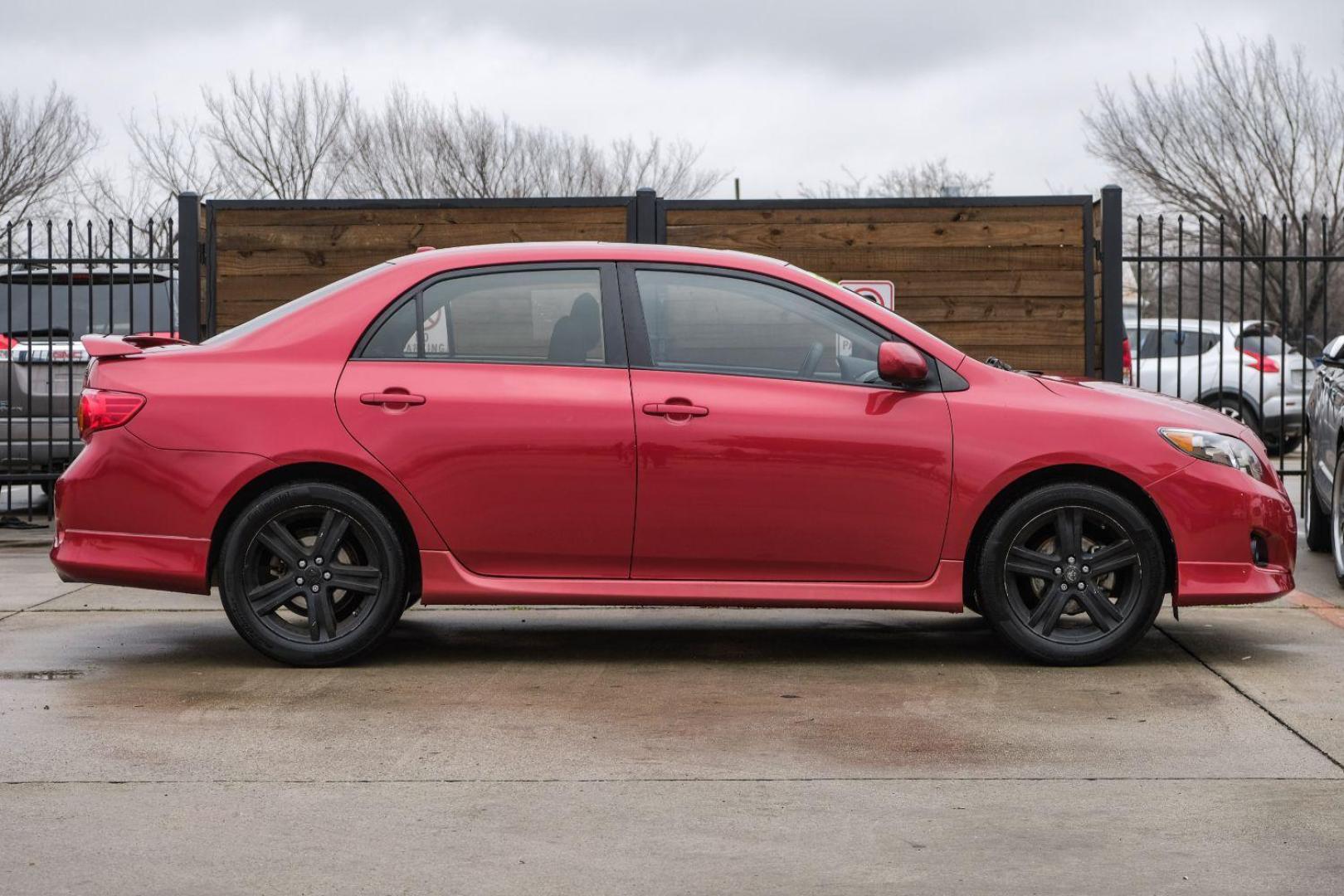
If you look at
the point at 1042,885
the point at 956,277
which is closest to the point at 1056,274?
the point at 956,277

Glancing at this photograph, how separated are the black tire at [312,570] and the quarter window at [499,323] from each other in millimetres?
630

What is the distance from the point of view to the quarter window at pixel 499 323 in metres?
6.59

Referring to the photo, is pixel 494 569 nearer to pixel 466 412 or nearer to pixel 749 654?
pixel 466 412

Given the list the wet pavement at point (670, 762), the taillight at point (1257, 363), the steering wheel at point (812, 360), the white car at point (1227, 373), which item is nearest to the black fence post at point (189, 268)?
the wet pavement at point (670, 762)

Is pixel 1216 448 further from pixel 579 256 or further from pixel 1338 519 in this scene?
pixel 1338 519

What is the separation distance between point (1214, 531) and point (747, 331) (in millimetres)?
1915

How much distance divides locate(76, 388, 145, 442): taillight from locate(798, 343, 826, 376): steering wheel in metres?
2.49

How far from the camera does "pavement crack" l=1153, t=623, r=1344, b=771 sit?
519 cm

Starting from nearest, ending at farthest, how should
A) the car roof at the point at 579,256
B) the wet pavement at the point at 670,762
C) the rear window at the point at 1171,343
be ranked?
the wet pavement at the point at 670,762, the car roof at the point at 579,256, the rear window at the point at 1171,343

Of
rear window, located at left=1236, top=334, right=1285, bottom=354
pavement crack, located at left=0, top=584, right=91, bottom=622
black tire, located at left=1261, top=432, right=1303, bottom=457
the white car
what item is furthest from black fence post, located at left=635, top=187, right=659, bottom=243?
black tire, located at left=1261, top=432, right=1303, bottom=457

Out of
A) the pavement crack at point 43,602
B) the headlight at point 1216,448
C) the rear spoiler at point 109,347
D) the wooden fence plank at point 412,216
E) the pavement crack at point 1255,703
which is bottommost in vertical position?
the pavement crack at point 1255,703

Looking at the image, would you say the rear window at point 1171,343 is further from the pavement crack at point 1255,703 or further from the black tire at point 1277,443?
the pavement crack at point 1255,703

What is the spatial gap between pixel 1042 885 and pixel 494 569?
3.06 metres

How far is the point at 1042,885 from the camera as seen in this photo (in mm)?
3908
